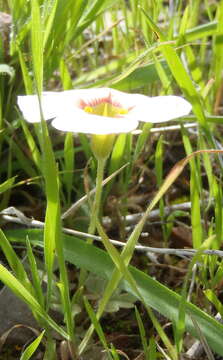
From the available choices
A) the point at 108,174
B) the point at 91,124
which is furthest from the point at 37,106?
the point at 108,174

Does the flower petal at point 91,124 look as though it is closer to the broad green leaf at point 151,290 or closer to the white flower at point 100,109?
the white flower at point 100,109

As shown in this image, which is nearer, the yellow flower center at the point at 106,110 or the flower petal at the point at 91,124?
the flower petal at the point at 91,124

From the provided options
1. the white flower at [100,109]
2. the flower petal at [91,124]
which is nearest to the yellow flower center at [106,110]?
the white flower at [100,109]

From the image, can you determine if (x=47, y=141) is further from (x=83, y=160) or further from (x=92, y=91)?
(x=83, y=160)

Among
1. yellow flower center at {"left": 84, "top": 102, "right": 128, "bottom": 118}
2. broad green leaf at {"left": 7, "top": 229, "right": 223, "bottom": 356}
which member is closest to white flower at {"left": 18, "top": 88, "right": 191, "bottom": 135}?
yellow flower center at {"left": 84, "top": 102, "right": 128, "bottom": 118}

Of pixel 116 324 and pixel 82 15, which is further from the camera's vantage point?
pixel 82 15

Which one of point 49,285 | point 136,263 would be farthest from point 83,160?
point 49,285

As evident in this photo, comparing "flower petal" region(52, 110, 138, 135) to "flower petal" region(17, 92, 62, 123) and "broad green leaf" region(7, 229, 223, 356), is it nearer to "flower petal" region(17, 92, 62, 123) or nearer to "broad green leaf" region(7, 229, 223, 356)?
"flower petal" region(17, 92, 62, 123)

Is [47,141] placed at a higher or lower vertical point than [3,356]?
higher
